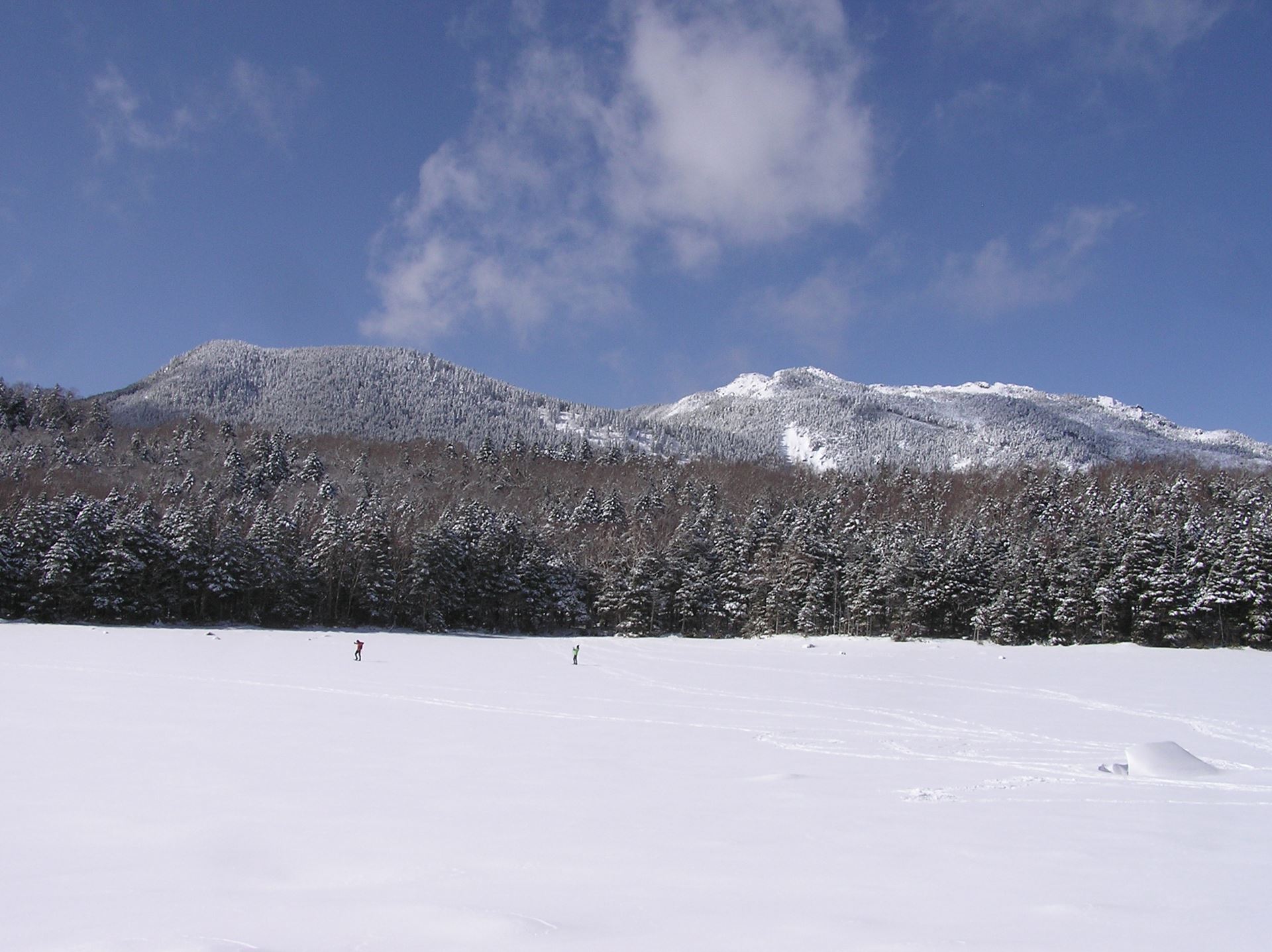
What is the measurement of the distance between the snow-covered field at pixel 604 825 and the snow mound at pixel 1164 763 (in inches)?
9.2

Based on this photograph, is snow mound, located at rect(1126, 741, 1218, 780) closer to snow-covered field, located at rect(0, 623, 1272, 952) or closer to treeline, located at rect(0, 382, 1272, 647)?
snow-covered field, located at rect(0, 623, 1272, 952)

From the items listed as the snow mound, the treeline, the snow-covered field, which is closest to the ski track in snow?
the snow-covered field

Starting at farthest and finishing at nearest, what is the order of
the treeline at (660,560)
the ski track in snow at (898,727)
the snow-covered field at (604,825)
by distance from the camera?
1. the treeline at (660,560)
2. the ski track in snow at (898,727)
3. the snow-covered field at (604,825)

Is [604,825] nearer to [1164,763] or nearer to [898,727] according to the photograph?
[1164,763]

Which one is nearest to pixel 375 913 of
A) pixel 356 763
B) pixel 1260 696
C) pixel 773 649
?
pixel 356 763

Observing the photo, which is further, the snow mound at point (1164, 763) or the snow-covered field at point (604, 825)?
the snow mound at point (1164, 763)

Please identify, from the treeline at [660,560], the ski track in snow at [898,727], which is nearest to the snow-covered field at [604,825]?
the ski track in snow at [898,727]

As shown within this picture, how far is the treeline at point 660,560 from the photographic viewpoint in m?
54.1

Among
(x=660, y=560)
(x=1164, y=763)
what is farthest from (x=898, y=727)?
(x=660, y=560)

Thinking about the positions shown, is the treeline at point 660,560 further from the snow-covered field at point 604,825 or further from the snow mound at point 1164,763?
the snow mound at point 1164,763

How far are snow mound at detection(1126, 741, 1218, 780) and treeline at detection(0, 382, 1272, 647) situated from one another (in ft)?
149

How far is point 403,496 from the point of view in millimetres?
106188

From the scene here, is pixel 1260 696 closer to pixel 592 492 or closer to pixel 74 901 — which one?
pixel 74 901

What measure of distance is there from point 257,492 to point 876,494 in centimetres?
9474
